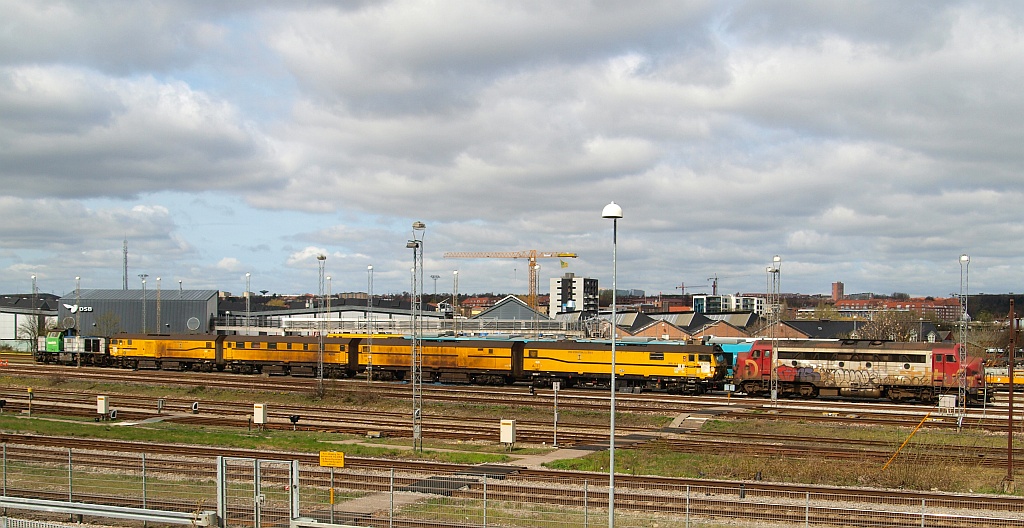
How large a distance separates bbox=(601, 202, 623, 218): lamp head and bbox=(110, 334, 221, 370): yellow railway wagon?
65.0 meters

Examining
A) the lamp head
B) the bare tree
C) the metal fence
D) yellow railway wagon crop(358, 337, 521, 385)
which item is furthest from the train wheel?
Answer: the lamp head

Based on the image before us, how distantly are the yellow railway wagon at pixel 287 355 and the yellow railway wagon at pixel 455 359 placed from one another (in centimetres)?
381

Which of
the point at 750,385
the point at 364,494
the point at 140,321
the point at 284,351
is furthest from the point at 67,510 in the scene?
the point at 140,321

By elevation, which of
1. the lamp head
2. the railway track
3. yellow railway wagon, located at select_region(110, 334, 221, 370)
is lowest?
yellow railway wagon, located at select_region(110, 334, 221, 370)

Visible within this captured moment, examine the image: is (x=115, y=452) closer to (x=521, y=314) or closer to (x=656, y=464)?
(x=656, y=464)

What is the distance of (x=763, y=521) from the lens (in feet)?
68.9

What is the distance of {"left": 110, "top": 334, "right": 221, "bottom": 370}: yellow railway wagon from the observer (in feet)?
245

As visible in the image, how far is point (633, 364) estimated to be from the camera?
59125 mm

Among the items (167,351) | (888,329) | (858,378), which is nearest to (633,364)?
(858,378)

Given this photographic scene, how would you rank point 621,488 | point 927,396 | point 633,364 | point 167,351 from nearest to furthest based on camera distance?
point 621,488
point 927,396
point 633,364
point 167,351

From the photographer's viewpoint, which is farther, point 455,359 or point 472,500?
point 455,359

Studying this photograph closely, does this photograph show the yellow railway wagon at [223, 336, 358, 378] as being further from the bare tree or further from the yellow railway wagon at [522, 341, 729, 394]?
the bare tree

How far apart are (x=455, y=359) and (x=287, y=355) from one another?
16397 mm

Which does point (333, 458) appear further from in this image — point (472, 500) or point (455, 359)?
point (455, 359)
